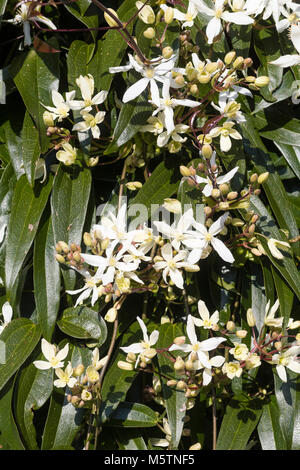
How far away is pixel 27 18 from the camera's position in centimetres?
85

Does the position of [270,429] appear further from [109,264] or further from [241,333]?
[109,264]

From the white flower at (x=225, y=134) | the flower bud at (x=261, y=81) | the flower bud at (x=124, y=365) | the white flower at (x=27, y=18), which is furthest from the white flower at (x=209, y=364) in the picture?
the white flower at (x=27, y=18)

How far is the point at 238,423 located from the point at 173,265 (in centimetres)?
30

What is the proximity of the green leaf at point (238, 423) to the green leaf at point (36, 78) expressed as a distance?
1.84 feet

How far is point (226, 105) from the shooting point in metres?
0.80

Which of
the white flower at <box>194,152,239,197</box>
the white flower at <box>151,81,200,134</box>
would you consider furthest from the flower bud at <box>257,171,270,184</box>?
the white flower at <box>151,81,200,134</box>

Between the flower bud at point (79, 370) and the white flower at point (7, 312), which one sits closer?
the flower bud at point (79, 370)

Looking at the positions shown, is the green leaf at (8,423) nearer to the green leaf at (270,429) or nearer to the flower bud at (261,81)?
the green leaf at (270,429)

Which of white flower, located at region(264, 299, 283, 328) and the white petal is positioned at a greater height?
the white petal

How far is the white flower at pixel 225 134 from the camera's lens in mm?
814

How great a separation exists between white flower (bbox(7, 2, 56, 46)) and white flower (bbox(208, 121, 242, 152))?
313mm

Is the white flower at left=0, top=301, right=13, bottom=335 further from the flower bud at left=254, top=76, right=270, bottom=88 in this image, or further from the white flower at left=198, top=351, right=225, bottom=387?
the flower bud at left=254, top=76, right=270, bottom=88

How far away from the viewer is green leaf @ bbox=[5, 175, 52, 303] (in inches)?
34.3

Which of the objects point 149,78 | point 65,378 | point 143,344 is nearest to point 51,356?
point 65,378
